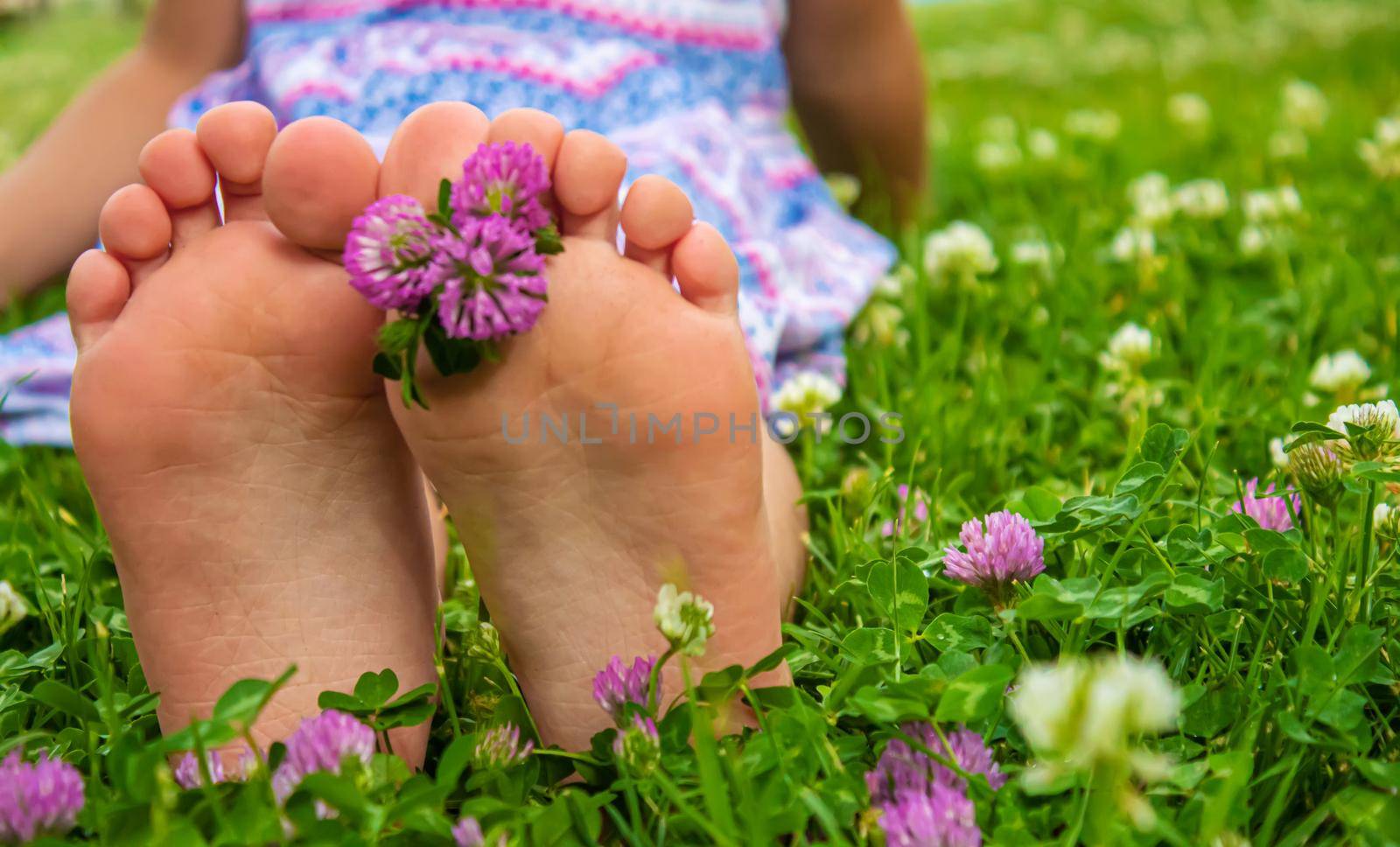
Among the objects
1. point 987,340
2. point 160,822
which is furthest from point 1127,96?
point 160,822

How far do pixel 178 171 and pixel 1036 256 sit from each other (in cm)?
138

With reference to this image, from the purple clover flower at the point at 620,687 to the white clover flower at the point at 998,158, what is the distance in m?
2.10

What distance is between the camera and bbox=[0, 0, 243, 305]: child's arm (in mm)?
1663

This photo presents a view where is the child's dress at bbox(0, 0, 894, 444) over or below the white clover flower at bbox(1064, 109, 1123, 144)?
over

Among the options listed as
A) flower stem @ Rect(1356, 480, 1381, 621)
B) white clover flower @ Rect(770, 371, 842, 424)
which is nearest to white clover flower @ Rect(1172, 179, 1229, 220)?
white clover flower @ Rect(770, 371, 842, 424)

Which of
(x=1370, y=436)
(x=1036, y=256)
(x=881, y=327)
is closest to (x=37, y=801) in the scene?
(x=1370, y=436)

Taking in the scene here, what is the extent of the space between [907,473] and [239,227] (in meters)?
0.73

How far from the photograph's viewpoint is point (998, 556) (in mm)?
915

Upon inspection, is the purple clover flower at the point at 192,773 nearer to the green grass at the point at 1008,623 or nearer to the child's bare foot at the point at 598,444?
the green grass at the point at 1008,623

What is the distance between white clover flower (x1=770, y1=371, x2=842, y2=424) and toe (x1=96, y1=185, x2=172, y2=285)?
700 millimetres

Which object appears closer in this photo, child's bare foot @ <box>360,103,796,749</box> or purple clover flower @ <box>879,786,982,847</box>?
purple clover flower @ <box>879,786,982,847</box>

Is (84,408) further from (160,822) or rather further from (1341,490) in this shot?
(1341,490)

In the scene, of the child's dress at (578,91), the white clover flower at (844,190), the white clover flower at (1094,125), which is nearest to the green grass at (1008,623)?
the child's dress at (578,91)

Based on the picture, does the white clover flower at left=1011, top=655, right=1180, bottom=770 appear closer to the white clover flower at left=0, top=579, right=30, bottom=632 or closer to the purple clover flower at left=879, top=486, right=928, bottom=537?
the purple clover flower at left=879, top=486, right=928, bottom=537
